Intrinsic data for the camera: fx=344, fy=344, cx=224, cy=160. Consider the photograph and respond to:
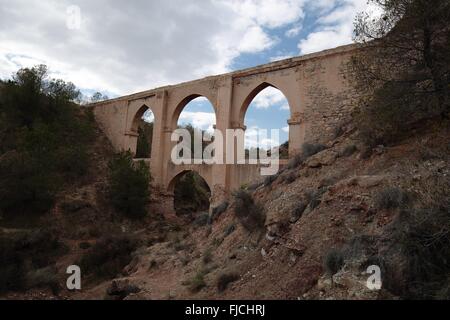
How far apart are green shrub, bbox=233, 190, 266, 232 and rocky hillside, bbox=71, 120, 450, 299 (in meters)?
0.05

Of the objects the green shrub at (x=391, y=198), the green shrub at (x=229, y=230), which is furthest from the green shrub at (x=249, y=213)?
the green shrub at (x=391, y=198)

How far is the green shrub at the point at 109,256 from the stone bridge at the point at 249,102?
3.82 m

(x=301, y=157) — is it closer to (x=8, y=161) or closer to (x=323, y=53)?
(x=323, y=53)

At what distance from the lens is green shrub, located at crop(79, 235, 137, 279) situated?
1024 centimetres

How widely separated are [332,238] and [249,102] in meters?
9.53

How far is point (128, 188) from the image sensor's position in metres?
15.0

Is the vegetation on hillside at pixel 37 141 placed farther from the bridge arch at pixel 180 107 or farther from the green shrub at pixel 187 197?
the green shrub at pixel 187 197

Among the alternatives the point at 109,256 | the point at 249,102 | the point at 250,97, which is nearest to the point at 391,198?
the point at 109,256

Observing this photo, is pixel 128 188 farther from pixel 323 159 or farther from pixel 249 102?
pixel 323 159

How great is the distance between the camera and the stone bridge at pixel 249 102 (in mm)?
11742

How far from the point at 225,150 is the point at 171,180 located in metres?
4.14

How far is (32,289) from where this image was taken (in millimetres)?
8922

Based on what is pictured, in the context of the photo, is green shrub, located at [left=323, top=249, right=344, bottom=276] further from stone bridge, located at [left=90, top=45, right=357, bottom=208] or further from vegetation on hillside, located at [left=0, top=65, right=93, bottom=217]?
vegetation on hillside, located at [left=0, top=65, right=93, bottom=217]
